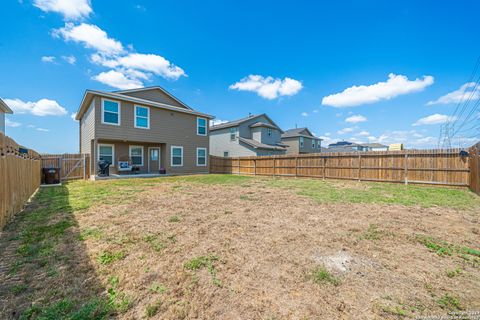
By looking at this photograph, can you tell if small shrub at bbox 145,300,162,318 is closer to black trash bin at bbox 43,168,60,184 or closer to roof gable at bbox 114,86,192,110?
black trash bin at bbox 43,168,60,184

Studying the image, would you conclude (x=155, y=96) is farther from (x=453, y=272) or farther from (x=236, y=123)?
(x=453, y=272)

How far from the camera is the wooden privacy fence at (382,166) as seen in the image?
28.2 feet

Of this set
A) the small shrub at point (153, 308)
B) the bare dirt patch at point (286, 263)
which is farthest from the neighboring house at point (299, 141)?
the small shrub at point (153, 308)

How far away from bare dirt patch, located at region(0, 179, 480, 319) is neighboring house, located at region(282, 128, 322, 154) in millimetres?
23530

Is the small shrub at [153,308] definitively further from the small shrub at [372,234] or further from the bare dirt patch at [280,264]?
the small shrub at [372,234]

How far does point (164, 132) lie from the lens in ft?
45.9

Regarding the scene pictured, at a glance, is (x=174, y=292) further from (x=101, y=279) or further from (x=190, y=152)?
(x=190, y=152)

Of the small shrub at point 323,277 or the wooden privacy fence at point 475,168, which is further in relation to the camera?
the wooden privacy fence at point 475,168

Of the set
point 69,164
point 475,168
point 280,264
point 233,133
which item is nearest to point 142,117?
point 69,164

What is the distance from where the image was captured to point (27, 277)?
6.96 ft

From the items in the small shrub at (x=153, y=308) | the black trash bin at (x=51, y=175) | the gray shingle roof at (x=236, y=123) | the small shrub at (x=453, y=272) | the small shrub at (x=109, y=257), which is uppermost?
the gray shingle roof at (x=236, y=123)

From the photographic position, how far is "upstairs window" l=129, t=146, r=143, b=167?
13703mm

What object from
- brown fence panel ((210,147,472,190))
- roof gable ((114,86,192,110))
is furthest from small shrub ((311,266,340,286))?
roof gable ((114,86,192,110))

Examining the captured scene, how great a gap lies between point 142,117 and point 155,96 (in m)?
2.49
